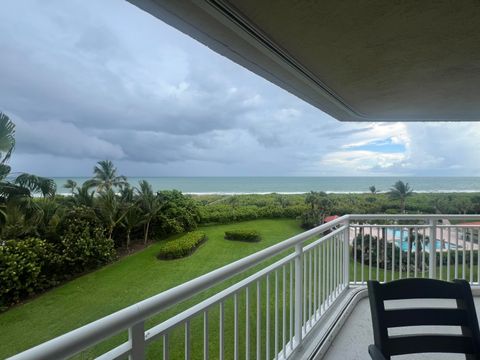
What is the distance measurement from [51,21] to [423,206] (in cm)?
1390

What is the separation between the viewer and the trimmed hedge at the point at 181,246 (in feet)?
22.3

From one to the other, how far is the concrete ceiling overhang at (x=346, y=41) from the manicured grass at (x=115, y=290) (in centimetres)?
230

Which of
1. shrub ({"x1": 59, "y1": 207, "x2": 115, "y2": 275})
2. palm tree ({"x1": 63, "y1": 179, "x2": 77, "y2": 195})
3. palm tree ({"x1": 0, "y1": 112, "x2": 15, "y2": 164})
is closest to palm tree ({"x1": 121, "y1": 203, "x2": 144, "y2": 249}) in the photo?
shrub ({"x1": 59, "y1": 207, "x2": 115, "y2": 275})

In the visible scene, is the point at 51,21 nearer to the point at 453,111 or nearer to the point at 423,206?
the point at 453,111

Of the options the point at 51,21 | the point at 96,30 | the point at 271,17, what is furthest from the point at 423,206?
the point at 51,21

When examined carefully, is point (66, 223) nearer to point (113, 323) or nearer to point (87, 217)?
point (87, 217)

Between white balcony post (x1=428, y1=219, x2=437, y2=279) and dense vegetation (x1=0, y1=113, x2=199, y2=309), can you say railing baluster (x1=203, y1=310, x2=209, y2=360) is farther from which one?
dense vegetation (x1=0, y1=113, x2=199, y2=309)

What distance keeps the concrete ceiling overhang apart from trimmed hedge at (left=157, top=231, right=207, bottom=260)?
581 centimetres

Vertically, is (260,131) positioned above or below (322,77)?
above

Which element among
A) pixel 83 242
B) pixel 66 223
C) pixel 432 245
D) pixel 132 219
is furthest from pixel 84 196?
pixel 432 245

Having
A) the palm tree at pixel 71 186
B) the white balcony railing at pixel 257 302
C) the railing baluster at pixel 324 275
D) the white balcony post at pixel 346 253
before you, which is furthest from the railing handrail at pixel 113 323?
the palm tree at pixel 71 186

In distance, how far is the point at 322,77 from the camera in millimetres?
1979

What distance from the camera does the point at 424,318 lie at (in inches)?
43.4

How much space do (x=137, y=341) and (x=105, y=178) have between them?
749cm
